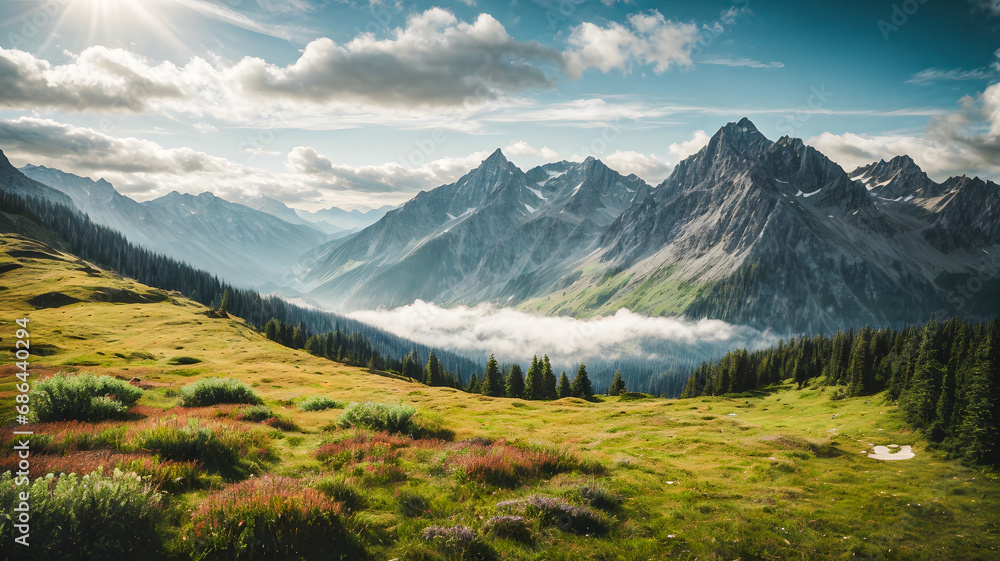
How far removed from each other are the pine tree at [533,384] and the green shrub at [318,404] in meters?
76.6

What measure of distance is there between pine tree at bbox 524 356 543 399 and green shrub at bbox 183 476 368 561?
94.9 m

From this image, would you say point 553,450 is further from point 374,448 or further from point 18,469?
point 18,469

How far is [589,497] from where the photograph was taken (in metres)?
14.0

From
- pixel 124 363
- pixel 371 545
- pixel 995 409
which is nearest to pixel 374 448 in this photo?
pixel 371 545

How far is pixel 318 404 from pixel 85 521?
69.8 feet

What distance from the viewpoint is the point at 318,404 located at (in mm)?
28703

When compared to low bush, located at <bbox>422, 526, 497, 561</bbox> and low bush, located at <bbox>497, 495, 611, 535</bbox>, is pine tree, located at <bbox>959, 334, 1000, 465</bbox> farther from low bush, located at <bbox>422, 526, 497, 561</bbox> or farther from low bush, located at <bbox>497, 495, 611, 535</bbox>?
low bush, located at <bbox>422, 526, 497, 561</bbox>

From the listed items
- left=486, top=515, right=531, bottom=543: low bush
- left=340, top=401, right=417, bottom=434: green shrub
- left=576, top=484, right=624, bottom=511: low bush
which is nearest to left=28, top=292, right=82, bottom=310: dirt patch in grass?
left=340, top=401, right=417, bottom=434: green shrub

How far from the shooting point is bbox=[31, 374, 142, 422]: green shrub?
16.8 m

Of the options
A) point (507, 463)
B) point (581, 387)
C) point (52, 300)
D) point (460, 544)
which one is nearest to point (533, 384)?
point (581, 387)

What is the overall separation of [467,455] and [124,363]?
173 ft

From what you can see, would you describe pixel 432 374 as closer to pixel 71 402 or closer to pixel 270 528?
pixel 71 402

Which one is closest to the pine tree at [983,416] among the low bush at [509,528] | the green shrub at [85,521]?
the low bush at [509,528]

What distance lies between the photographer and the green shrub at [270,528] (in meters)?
8.73
